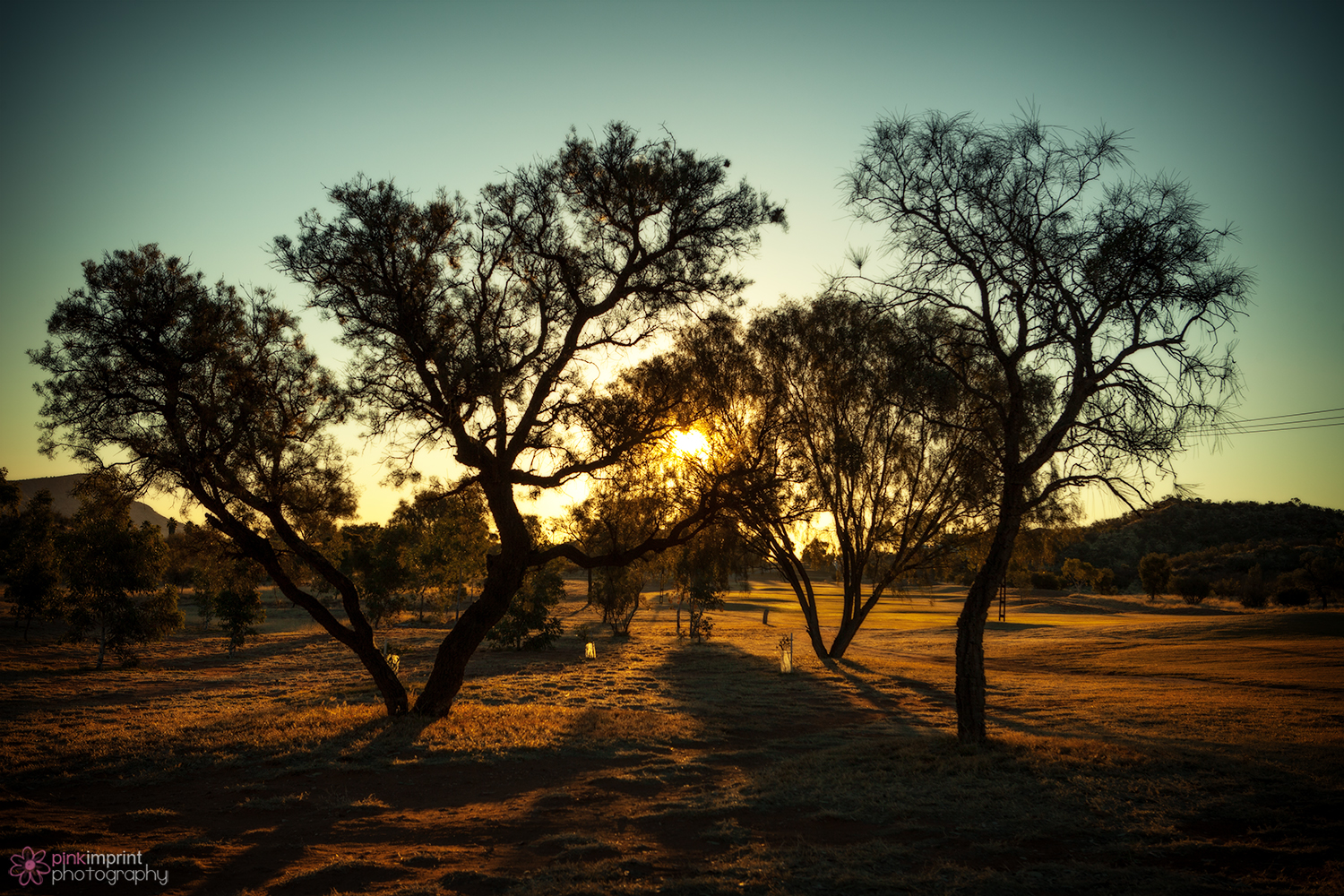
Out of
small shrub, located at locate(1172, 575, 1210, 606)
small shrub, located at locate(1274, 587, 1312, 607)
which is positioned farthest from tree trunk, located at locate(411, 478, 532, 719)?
small shrub, located at locate(1172, 575, 1210, 606)

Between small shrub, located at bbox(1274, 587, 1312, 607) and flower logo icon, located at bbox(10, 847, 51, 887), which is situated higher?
flower logo icon, located at bbox(10, 847, 51, 887)

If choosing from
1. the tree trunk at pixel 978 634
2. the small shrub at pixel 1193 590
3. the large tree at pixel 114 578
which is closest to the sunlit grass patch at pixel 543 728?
Answer: the tree trunk at pixel 978 634

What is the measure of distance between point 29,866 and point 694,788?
779 cm

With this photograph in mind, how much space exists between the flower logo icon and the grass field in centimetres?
36

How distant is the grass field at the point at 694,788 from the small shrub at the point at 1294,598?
2880 centimetres

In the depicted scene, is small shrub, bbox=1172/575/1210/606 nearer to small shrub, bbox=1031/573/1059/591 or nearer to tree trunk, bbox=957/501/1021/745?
small shrub, bbox=1031/573/1059/591

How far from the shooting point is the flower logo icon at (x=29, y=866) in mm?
6340

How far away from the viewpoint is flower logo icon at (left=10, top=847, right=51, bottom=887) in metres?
6.34

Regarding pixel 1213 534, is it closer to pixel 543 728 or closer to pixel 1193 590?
pixel 1193 590

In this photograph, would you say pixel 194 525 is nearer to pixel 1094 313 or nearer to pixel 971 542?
pixel 1094 313

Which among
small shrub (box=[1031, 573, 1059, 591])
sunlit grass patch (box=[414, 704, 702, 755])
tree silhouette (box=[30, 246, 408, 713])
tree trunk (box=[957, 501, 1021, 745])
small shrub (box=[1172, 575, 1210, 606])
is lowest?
small shrub (box=[1031, 573, 1059, 591])

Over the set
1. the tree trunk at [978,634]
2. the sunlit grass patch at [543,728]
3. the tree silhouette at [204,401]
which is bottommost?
the sunlit grass patch at [543,728]

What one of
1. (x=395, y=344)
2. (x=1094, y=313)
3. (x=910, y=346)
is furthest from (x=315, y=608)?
(x=1094, y=313)

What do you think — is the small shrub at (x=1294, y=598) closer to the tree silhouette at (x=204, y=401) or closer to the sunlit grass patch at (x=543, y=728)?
the sunlit grass patch at (x=543, y=728)
